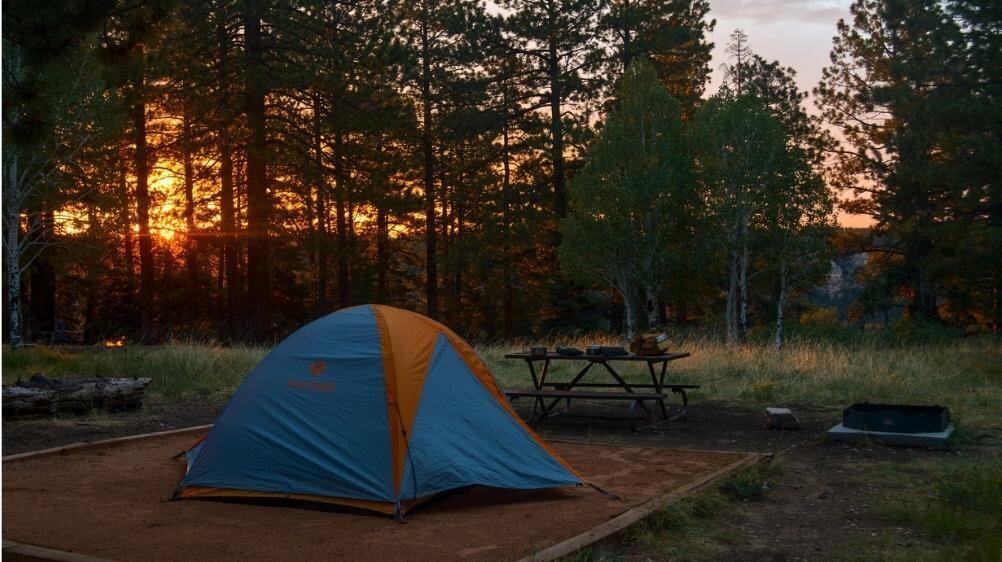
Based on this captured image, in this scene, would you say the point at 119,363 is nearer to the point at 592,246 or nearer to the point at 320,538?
the point at 320,538

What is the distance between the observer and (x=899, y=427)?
9195mm

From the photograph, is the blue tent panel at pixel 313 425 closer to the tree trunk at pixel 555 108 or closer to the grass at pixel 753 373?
the grass at pixel 753 373

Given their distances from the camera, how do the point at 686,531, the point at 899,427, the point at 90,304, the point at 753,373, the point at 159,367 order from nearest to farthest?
the point at 686,531 < the point at 899,427 < the point at 159,367 < the point at 753,373 < the point at 90,304

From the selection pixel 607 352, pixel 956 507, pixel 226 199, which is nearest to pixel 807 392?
pixel 607 352

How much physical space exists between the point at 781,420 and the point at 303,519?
240 inches

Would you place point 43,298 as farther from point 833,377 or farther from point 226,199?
point 833,377

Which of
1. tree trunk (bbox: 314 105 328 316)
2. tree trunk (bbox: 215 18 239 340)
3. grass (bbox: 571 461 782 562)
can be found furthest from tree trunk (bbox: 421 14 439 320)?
grass (bbox: 571 461 782 562)

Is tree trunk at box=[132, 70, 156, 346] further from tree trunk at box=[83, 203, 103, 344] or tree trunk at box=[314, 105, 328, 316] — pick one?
tree trunk at box=[83, 203, 103, 344]

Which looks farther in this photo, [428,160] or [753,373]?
[428,160]

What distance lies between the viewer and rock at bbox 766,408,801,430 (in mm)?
10172

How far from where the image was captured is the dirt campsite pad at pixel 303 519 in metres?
5.25

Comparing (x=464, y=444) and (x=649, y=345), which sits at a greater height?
(x=649, y=345)

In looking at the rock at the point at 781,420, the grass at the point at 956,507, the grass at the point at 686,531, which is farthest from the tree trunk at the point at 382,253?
the grass at the point at 686,531

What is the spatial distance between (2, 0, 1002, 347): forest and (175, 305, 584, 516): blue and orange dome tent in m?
10.5
